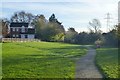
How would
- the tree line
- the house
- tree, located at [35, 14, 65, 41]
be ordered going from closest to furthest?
the tree line
tree, located at [35, 14, 65, 41]
the house

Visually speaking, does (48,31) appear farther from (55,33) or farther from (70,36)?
(70,36)

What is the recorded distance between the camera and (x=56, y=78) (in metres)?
10.7

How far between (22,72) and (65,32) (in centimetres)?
6260

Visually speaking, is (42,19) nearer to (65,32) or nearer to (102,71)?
(65,32)

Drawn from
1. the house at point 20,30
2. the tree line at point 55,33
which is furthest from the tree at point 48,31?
the house at point 20,30

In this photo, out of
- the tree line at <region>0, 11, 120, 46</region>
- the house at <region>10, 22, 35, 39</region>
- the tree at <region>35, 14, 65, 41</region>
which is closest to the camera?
the tree line at <region>0, 11, 120, 46</region>

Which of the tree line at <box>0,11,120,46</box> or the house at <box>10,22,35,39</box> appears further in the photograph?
the house at <box>10,22,35,39</box>

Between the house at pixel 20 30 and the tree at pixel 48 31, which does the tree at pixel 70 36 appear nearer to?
the tree at pixel 48 31

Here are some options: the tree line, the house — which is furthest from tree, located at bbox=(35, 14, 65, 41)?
the house

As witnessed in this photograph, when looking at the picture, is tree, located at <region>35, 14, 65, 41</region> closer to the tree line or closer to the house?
the tree line

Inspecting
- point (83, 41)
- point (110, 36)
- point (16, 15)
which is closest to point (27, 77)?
point (110, 36)

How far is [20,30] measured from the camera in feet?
258

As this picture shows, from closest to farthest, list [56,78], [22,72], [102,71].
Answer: [56,78], [22,72], [102,71]

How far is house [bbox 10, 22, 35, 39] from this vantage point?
7718 cm
